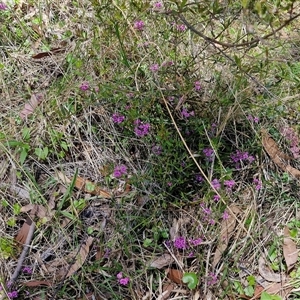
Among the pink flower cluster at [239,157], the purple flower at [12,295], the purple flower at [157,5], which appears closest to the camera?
the purple flower at [12,295]

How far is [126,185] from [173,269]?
0.40 meters

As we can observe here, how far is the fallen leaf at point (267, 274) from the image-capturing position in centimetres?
179

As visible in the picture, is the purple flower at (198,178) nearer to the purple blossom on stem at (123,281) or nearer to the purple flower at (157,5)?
the purple blossom on stem at (123,281)

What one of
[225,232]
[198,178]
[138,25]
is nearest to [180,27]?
[138,25]

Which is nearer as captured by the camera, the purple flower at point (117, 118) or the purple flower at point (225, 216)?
the purple flower at point (225, 216)

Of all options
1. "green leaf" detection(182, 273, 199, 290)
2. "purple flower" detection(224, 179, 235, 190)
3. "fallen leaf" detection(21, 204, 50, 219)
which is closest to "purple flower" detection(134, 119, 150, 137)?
"purple flower" detection(224, 179, 235, 190)

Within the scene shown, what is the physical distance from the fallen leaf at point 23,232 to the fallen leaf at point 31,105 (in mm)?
535

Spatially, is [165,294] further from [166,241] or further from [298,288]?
[298,288]

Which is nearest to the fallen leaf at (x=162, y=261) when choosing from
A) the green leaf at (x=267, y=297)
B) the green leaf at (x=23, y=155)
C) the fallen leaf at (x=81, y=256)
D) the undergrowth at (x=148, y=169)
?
the undergrowth at (x=148, y=169)

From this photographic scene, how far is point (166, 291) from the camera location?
5.68 ft

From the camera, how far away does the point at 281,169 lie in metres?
2.04

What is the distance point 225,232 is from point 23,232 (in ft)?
2.68

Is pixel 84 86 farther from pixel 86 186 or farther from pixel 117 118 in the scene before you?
pixel 86 186

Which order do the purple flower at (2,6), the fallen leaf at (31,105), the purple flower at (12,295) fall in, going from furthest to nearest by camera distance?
1. the purple flower at (2,6)
2. the fallen leaf at (31,105)
3. the purple flower at (12,295)
